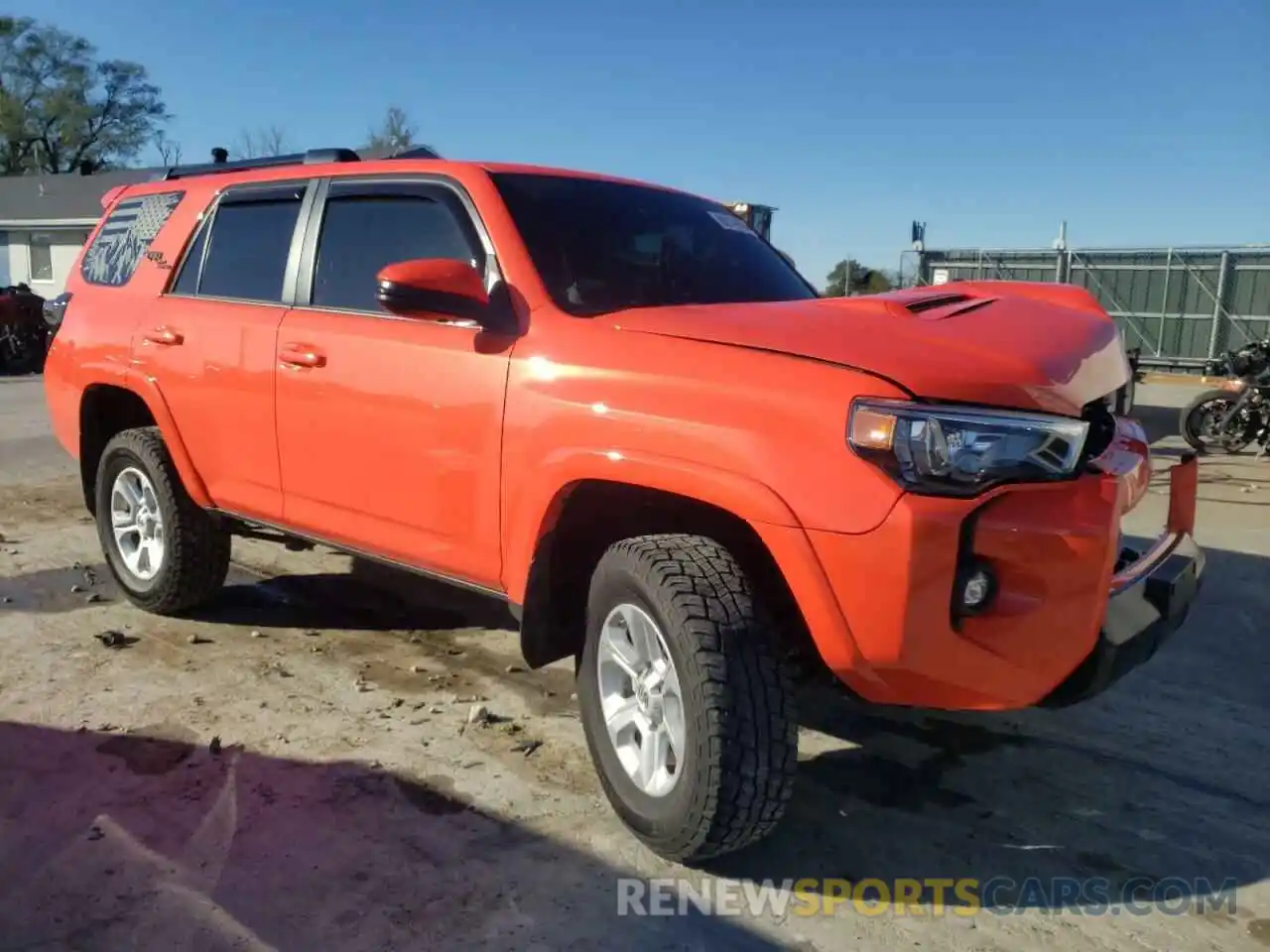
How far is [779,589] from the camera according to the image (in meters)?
2.89

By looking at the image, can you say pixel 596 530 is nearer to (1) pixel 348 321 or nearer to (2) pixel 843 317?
(2) pixel 843 317

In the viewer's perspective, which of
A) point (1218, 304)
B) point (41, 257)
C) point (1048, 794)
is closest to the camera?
point (1048, 794)

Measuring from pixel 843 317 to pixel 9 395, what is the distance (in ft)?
47.1

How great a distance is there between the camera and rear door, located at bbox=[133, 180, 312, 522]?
13.5ft

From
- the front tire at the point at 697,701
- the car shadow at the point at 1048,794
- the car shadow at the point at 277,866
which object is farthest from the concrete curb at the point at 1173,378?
the car shadow at the point at 277,866

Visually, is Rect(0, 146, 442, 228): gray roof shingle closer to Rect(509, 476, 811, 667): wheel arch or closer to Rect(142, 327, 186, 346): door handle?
Rect(142, 327, 186, 346): door handle

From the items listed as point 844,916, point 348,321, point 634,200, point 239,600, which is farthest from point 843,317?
point 239,600

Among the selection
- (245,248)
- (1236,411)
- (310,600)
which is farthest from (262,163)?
(1236,411)

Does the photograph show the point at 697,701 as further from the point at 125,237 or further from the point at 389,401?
the point at 125,237

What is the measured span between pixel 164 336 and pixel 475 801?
257 centimetres

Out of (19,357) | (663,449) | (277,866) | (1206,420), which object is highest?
(663,449)

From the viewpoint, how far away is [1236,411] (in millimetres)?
10727

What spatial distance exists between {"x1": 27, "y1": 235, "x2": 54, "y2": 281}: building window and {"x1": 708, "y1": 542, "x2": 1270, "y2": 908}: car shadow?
125 feet

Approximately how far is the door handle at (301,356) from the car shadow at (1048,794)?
7.16 feet
